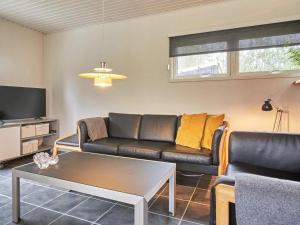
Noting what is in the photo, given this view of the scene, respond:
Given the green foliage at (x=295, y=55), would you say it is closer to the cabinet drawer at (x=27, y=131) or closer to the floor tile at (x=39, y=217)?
the floor tile at (x=39, y=217)

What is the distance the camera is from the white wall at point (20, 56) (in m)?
3.65

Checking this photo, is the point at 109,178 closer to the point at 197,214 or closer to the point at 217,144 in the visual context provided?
the point at 197,214

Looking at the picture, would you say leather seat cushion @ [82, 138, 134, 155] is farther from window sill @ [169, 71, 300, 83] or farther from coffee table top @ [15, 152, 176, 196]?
window sill @ [169, 71, 300, 83]

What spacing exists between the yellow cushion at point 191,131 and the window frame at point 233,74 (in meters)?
0.69

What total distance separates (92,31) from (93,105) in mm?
1440

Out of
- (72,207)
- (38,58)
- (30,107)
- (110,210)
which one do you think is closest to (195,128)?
(110,210)

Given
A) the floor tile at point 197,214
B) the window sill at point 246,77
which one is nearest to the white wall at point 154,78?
the window sill at point 246,77

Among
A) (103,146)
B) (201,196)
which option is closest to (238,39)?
(201,196)

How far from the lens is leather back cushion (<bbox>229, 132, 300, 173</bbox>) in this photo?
74.8 inches

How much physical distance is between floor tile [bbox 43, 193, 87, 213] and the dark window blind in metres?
2.49

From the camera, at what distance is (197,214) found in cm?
188

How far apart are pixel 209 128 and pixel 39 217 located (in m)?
2.09

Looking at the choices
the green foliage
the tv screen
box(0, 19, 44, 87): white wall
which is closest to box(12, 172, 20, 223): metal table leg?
the tv screen

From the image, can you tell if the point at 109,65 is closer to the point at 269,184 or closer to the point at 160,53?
the point at 160,53
